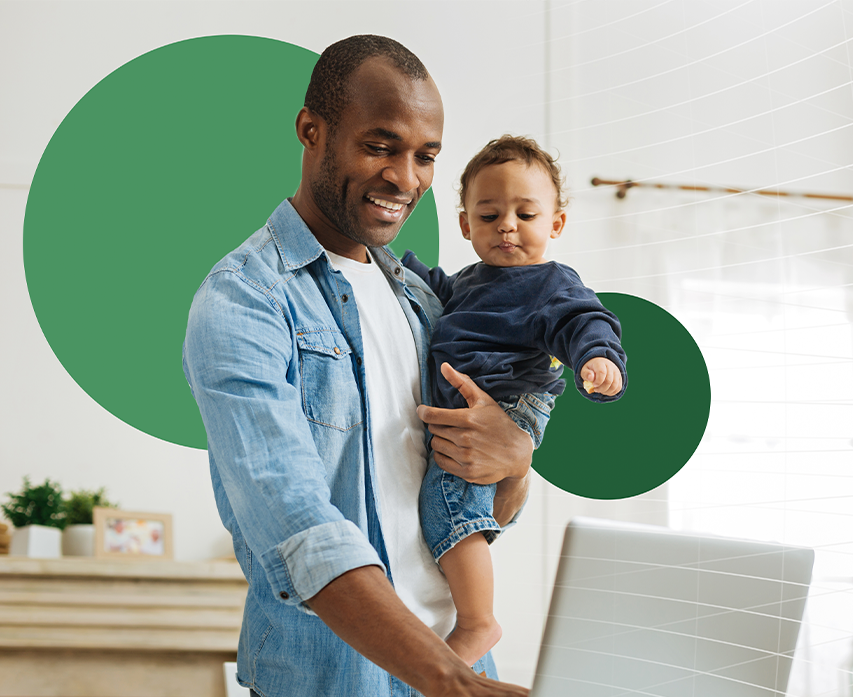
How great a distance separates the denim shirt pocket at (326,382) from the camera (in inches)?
30.3

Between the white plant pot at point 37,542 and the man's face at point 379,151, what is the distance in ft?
6.41

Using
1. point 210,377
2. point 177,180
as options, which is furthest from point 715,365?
point 177,180

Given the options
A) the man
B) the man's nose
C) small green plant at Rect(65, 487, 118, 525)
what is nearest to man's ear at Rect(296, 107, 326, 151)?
the man

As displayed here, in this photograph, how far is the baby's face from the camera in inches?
38.9

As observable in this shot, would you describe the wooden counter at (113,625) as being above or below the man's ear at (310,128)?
below

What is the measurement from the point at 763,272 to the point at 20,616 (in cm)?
243

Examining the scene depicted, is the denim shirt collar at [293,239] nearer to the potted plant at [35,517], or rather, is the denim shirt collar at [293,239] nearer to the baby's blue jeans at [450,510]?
the baby's blue jeans at [450,510]

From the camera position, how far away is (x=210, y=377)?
0.66 meters

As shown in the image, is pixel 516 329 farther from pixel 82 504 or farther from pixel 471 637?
pixel 82 504

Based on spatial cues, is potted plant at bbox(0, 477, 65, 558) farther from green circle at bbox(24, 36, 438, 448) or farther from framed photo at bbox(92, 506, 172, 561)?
green circle at bbox(24, 36, 438, 448)

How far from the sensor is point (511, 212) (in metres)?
0.99

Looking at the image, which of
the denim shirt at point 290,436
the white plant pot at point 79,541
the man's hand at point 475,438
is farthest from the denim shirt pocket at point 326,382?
the white plant pot at point 79,541

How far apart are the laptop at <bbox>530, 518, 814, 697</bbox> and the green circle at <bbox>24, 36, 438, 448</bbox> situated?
1019 mm

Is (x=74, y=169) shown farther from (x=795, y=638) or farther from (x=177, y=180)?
(x=795, y=638)
